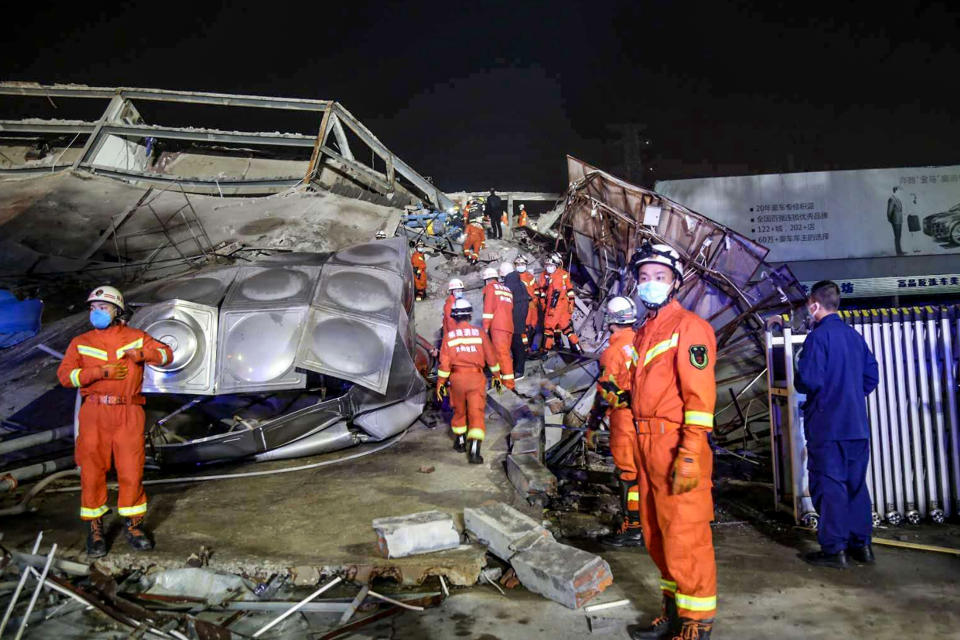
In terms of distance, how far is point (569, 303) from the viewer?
10.7 meters

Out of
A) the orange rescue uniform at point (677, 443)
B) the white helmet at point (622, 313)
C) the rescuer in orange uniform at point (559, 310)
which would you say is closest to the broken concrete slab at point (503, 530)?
the orange rescue uniform at point (677, 443)

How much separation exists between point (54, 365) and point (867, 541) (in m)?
7.88

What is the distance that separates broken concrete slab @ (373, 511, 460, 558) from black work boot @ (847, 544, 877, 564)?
2.55 m

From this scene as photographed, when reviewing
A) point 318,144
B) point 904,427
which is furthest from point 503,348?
point 318,144

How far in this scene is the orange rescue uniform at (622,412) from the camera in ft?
13.4

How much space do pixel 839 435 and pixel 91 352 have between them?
504 cm

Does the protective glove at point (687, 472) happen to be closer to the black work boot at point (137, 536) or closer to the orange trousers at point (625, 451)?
the orange trousers at point (625, 451)

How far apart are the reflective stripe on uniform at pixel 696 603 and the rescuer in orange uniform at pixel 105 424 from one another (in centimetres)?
355

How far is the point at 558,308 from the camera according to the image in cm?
1059

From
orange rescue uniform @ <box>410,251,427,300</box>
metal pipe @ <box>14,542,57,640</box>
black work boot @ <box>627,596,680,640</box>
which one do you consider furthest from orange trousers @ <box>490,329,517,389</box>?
metal pipe @ <box>14,542,57,640</box>

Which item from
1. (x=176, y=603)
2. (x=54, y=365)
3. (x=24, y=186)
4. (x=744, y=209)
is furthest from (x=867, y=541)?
(x=24, y=186)

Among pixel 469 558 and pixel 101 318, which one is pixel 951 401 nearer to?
pixel 469 558

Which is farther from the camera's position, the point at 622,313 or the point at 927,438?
the point at 622,313

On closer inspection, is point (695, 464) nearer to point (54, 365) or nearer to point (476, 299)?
point (54, 365)
